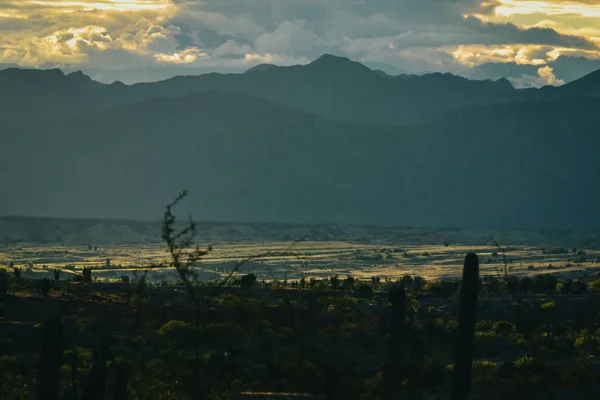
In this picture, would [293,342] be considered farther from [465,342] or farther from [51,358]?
[51,358]

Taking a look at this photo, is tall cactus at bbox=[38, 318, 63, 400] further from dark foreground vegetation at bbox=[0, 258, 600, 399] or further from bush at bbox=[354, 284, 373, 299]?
bush at bbox=[354, 284, 373, 299]

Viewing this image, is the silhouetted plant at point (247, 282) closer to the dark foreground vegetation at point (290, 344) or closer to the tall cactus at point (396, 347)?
the dark foreground vegetation at point (290, 344)

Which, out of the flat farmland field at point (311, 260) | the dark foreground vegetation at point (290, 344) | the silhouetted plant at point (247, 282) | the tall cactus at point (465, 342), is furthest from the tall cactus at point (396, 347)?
the flat farmland field at point (311, 260)

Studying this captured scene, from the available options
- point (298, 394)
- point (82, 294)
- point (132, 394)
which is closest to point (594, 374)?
point (298, 394)

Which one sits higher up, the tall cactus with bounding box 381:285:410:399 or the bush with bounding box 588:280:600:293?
the tall cactus with bounding box 381:285:410:399

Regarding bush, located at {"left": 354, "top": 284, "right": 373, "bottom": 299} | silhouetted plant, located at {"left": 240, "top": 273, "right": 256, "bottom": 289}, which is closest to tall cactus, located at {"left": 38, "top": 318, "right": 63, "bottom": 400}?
bush, located at {"left": 354, "top": 284, "right": 373, "bottom": 299}

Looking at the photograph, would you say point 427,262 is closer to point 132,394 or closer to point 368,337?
point 368,337
